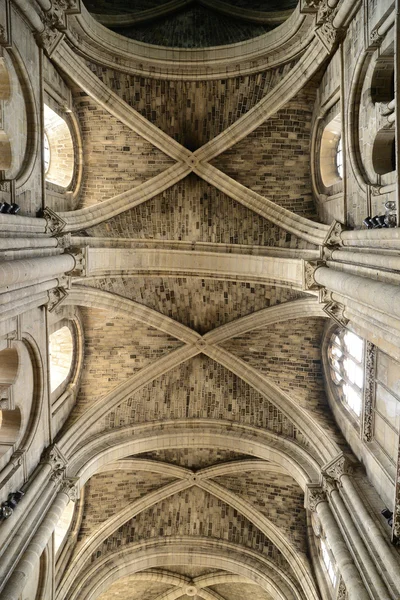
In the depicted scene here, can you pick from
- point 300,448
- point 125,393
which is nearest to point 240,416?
point 300,448

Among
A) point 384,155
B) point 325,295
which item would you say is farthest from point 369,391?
point 384,155

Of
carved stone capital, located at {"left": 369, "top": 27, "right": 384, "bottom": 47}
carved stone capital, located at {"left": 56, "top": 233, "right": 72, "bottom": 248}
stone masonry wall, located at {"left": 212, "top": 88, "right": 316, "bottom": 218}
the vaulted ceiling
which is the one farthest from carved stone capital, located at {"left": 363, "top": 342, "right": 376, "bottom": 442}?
carved stone capital, located at {"left": 56, "top": 233, "right": 72, "bottom": 248}

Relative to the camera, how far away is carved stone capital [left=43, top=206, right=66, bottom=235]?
983cm

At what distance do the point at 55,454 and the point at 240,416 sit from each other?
5276mm

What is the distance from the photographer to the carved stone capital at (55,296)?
10117mm

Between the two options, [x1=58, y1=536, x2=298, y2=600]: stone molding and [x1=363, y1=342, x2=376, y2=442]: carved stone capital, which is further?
[x1=58, y1=536, x2=298, y2=600]: stone molding

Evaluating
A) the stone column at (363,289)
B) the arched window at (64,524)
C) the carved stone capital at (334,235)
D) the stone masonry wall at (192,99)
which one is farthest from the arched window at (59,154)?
the arched window at (64,524)

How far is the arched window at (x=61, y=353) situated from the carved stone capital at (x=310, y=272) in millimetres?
6115

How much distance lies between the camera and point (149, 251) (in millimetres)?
13000

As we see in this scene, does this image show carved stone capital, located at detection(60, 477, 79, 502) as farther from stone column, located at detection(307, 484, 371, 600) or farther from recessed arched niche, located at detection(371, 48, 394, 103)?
recessed arched niche, located at detection(371, 48, 394, 103)

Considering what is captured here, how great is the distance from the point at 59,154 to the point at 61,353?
4.94 m

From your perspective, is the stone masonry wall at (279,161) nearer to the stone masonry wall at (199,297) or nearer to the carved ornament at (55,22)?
the stone masonry wall at (199,297)

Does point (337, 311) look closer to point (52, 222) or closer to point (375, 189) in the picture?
point (375, 189)

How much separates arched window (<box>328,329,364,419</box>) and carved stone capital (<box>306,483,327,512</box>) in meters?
1.80
